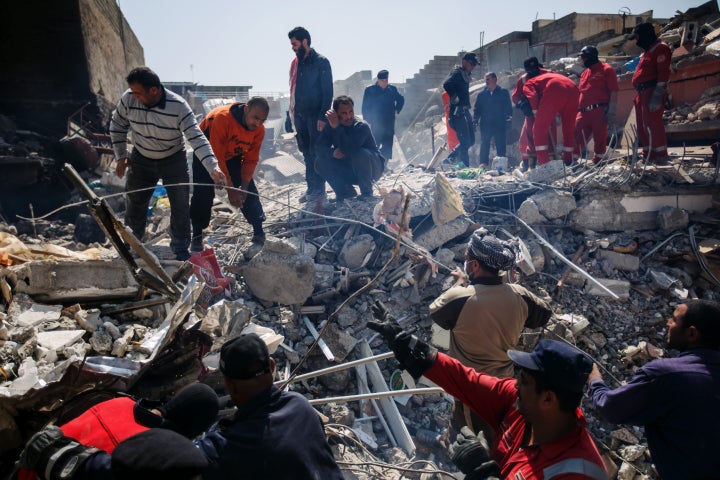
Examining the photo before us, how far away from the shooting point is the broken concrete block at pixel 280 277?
461 centimetres

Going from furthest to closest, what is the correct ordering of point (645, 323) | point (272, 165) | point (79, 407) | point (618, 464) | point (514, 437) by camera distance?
1. point (272, 165)
2. point (645, 323)
3. point (618, 464)
4. point (79, 407)
5. point (514, 437)

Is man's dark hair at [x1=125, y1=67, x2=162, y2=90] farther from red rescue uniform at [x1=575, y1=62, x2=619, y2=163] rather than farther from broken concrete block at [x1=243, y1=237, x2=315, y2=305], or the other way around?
red rescue uniform at [x1=575, y1=62, x2=619, y2=163]

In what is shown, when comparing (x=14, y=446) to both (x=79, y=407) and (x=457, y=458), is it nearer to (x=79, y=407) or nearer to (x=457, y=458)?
(x=79, y=407)

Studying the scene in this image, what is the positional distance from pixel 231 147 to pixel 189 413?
11.6 feet

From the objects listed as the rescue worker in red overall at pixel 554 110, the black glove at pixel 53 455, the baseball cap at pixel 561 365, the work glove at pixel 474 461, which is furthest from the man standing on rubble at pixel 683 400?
the rescue worker in red overall at pixel 554 110

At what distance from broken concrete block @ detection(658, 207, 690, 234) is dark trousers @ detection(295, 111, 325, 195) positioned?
15.5 ft

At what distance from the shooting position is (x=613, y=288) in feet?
16.6

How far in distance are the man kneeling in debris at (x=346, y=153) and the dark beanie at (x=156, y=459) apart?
5.27 meters

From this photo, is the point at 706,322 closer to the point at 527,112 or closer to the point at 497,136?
the point at 527,112

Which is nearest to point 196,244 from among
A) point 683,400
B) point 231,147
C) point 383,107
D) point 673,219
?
point 231,147

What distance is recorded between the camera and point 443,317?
2637 millimetres

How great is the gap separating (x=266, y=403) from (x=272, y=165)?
11754mm

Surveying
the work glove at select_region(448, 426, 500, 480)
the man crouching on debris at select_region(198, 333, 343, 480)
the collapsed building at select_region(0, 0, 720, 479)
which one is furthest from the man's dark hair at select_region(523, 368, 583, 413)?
the collapsed building at select_region(0, 0, 720, 479)

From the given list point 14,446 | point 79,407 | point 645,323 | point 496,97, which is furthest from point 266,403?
point 496,97
